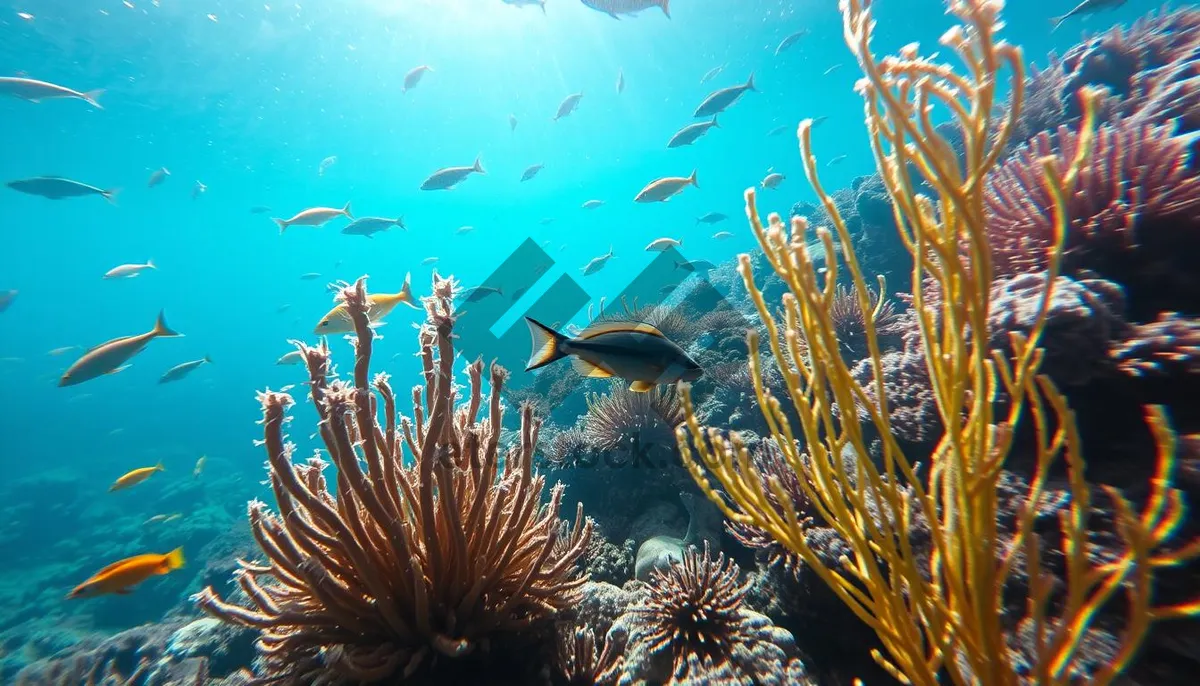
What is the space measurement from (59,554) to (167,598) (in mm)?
10900

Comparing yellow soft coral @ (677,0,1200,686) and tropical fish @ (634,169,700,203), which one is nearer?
yellow soft coral @ (677,0,1200,686)

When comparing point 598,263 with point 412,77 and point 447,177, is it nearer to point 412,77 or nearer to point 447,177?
point 447,177

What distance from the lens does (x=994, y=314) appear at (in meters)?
2.54

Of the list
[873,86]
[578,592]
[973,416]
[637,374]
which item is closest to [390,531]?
[578,592]

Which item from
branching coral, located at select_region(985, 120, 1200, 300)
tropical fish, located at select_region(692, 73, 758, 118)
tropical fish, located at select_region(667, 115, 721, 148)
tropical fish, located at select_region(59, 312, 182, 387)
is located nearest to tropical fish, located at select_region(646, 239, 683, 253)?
tropical fish, located at select_region(667, 115, 721, 148)

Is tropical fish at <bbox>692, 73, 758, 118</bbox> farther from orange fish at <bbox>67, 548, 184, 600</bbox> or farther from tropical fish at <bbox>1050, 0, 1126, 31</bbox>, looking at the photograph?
orange fish at <bbox>67, 548, 184, 600</bbox>

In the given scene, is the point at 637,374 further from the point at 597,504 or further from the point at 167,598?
the point at 167,598

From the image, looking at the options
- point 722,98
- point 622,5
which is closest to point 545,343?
point 622,5

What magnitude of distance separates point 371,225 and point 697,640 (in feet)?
36.2

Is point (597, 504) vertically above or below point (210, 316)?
below

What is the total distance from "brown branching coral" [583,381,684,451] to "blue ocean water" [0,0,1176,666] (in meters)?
12.8

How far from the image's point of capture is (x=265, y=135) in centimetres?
2903

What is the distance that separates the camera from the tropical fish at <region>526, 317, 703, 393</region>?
2.32 metres

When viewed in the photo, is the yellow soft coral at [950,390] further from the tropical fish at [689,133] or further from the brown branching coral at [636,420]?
the tropical fish at [689,133]
